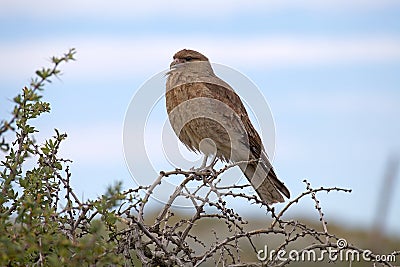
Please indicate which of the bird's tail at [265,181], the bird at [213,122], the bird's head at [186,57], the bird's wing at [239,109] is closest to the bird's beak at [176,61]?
the bird's head at [186,57]

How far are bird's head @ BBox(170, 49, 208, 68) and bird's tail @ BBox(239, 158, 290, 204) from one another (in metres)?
1.18

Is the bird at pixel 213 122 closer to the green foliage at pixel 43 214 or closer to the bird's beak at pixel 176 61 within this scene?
the bird's beak at pixel 176 61

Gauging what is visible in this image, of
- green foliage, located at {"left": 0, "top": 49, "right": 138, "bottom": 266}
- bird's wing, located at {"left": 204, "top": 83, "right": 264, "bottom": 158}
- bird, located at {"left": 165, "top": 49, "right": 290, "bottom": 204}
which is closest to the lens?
green foliage, located at {"left": 0, "top": 49, "right": 138, "bottom": 266}

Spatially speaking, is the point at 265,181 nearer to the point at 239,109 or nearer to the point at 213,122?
the point at 213,122

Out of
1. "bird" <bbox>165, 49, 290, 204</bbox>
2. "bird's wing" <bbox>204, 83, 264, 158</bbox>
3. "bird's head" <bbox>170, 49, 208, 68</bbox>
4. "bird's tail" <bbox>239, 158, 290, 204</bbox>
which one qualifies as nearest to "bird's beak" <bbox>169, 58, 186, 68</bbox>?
"bird's head" <bbox>170, 49, 208, 68</bbox>

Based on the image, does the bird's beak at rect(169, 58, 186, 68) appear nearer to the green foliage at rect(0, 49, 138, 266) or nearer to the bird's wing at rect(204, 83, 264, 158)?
the bird's wing at rect(204, 83, 264, 158)

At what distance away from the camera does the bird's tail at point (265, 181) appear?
5547mm

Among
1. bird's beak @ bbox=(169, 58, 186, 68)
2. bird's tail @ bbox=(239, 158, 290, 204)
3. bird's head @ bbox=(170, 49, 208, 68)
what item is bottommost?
bird's tail @ bbox=(239, 158, 290, 204)

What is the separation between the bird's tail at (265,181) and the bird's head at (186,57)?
1.18 m

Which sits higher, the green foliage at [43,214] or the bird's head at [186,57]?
the bird's head at [186,57]

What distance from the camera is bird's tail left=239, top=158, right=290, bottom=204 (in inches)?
218

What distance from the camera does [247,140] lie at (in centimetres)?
603

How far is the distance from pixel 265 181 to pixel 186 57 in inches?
58.1

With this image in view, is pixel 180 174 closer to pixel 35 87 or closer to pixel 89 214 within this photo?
pixel 89 214
